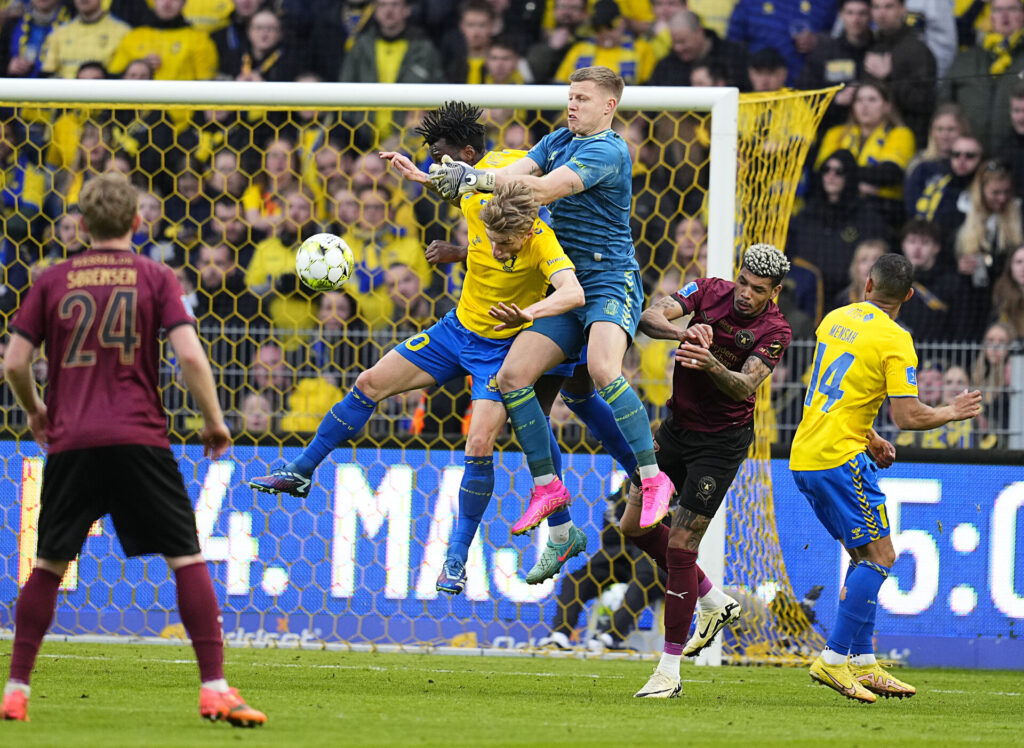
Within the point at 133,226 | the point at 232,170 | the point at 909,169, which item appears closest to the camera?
the point at 133,226

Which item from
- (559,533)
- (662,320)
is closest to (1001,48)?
(662,320)

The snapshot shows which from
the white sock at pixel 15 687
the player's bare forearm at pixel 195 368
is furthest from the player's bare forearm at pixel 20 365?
the white sock at pixel 15 687

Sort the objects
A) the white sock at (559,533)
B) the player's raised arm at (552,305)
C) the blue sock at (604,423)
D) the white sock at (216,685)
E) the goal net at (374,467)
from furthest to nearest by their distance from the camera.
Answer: the goal net at (374,467) → the blue sock at (604,423) → the white sock at (559,533) → the player's raised arm at (552,305) → the white sock at (216,685)

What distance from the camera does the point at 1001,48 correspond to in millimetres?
12523

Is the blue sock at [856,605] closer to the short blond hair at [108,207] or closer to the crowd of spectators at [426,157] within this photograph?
the crowd of spectators at [426,157]

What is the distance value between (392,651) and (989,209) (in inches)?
244

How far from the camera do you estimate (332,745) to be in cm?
489

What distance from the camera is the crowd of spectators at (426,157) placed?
10.4 m

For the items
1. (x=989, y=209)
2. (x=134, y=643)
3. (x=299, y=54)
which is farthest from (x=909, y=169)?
(x=134, y=643)

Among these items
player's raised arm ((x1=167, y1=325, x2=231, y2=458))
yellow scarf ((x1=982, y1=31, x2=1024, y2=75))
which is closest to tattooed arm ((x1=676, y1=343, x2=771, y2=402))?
player's raised arm ((x1=167, y1=325, x2=231, y2=458))

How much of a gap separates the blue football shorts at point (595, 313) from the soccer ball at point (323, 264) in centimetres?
105

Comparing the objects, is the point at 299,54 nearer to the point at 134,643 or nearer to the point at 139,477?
the point at 134,643

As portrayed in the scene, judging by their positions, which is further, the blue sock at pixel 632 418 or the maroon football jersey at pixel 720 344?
the maroon football jersey at pixel 720 344

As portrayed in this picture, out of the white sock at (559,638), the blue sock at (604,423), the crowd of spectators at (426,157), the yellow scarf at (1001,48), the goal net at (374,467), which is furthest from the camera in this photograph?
the yellow scarf at (1001,48)
